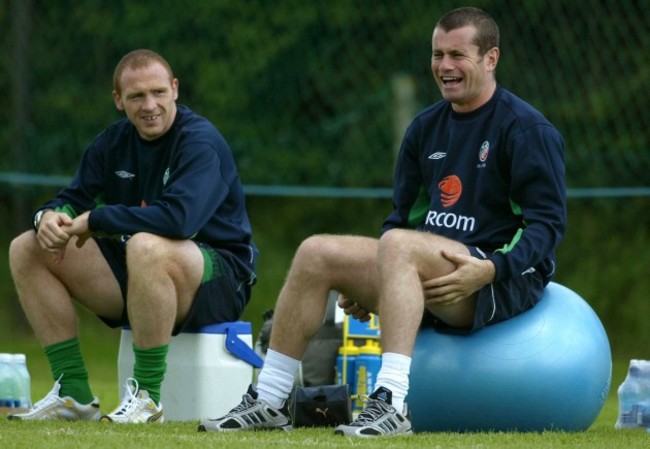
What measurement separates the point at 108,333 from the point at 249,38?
2.43m

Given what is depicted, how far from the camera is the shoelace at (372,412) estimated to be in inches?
185

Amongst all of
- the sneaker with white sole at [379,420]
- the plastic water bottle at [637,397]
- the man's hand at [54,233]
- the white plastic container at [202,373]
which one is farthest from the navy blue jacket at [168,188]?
the plastic water bottle at [637,397]

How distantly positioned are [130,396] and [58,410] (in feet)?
1.31

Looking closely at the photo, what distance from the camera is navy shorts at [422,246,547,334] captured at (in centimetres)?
498

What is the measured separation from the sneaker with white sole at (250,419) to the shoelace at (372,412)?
0.43 m

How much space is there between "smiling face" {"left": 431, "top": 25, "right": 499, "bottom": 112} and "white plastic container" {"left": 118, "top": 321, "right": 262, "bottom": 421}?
1.41m

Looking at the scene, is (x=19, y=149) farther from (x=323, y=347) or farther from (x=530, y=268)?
(x=530, y=268)

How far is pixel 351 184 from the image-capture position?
34.1 ft

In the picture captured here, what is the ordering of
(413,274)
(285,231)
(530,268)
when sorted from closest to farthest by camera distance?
(413,274) → (530,268) → (285,231)

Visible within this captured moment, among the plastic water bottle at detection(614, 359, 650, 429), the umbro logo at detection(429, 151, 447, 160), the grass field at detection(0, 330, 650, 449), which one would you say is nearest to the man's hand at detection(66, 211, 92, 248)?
the grass field at detection(0, 330, 650, 449)

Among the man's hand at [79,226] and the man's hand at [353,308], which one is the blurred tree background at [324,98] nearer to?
the man's hand at [79,226]

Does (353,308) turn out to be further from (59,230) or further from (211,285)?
(59,230)

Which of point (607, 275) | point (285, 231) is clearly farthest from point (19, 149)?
point (607, 275)

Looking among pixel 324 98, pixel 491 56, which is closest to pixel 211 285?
pixel 491 56
